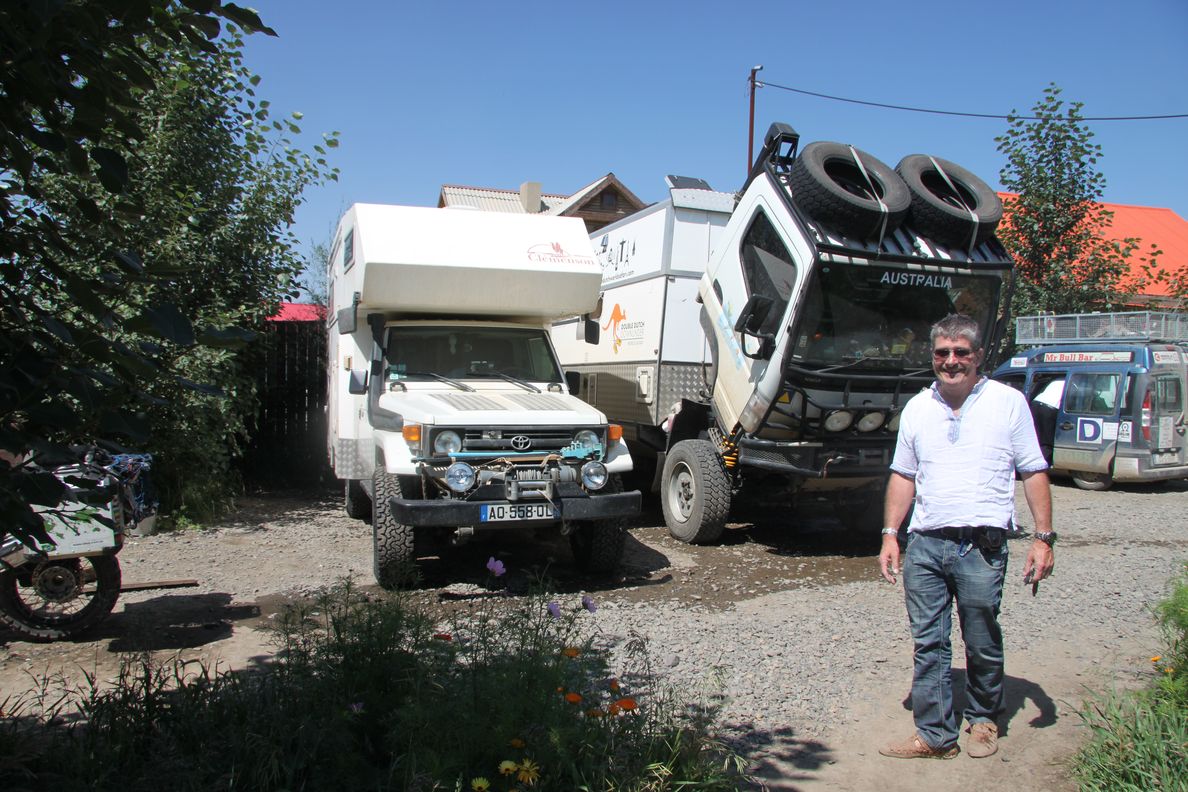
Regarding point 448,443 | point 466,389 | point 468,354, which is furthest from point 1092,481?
point 448,443

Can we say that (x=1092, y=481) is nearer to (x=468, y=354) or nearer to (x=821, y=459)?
(x=821, y=459)

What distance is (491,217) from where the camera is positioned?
24.7 feet

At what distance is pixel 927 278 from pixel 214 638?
6.08 meters

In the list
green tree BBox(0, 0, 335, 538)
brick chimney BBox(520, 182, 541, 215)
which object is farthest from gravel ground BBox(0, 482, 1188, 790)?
brick chimney BBox(520, 182, 541, 215)

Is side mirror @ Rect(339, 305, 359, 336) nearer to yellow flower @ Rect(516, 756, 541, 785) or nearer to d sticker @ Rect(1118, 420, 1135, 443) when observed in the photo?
yellow flower @ Rect(516, 756, 541, 785)

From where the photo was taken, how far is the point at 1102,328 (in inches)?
542

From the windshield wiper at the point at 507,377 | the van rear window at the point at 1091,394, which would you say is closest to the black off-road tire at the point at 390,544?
the windshield wiper at the point at 507,377

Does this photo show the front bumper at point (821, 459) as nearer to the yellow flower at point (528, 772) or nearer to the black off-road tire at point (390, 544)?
the black off-road tire at point (390, 544)

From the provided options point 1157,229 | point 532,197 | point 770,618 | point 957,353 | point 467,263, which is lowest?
point 770,618

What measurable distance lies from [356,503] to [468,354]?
108 inches

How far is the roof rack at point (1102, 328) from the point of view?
43.4 feet

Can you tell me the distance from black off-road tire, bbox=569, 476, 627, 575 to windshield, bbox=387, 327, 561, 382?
153 cm

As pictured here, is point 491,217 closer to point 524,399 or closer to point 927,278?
point 524,399

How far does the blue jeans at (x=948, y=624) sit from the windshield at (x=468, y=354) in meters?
4.44
